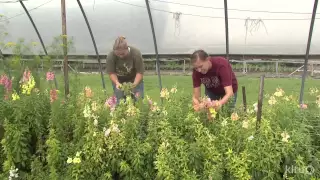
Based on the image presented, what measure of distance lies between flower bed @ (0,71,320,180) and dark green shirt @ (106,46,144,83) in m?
1.13

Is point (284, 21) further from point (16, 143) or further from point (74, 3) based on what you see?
point (16, 143)

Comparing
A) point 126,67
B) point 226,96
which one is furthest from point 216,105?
point 126,67

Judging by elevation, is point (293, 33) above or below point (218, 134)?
above

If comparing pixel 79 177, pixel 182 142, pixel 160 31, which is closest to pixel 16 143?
pixel 79 177

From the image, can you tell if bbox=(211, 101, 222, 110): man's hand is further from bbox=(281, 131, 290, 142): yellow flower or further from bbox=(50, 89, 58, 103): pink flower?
bbox=(50, 89, 58, 103): pink flower

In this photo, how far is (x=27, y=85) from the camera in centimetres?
368

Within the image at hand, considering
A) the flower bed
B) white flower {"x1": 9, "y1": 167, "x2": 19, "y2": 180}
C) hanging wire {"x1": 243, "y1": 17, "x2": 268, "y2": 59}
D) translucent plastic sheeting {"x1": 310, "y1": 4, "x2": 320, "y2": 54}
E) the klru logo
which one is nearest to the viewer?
the klru logo

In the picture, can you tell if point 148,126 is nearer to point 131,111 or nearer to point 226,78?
point 131,111

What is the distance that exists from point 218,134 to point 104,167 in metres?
1.05

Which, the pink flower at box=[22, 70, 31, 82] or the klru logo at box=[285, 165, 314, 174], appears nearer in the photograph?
the klru logo at box=[285, 165, 314, 174]

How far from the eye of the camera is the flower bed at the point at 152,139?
276 cm

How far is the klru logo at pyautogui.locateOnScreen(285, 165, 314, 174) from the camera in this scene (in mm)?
2660

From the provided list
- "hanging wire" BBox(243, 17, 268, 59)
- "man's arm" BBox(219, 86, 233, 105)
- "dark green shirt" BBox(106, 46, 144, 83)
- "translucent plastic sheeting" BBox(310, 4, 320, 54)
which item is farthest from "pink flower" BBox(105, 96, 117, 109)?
"translucent plastic sheeting" BBox(310, 4, 320, 54)

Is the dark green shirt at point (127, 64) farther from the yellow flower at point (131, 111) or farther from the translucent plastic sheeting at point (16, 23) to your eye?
the translucent plastic sheeting at point (16, 23)
